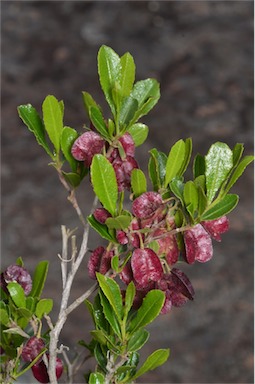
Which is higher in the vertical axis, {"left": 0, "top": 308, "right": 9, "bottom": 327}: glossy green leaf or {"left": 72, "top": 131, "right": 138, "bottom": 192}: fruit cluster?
{"left": 72, "top": 131, "right": 138, "bottom": 192}: fruit cluster

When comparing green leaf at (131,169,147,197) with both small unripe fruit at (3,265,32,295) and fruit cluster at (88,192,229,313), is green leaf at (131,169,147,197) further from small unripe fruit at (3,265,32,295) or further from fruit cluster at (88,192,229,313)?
small unripe fruit at (3,265,32,295)

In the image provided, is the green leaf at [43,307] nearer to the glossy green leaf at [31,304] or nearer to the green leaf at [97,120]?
the glossy green leaf at [31,304]

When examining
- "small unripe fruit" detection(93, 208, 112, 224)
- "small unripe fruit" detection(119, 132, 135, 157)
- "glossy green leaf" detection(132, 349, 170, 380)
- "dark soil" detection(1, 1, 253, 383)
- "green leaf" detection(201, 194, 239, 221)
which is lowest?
"dark soil" detection(1, 1, 253, 383)

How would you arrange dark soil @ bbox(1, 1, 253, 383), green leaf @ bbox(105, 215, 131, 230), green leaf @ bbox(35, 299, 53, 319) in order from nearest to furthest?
green leaf @ bbox(105, 215, 131, 230) < green leaf @ bbox(35, 299, 53, 319) < dark soil @ bbox(1, 1, 253, 383)

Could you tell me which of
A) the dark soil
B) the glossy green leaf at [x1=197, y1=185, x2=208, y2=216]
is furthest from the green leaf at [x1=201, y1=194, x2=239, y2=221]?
the dark soil

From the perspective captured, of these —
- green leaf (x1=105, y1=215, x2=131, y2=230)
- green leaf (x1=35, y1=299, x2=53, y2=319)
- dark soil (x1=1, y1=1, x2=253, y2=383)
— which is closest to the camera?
green leaf (x1=105, y1=215, x2=131, y2=230)

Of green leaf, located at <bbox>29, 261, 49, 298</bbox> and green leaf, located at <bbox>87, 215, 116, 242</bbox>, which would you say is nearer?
green leaf, located at <bbox>87, 215, 116, 242</bbox>

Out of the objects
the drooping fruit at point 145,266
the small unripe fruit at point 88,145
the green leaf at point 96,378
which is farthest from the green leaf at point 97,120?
the green leaf at point 96,378
